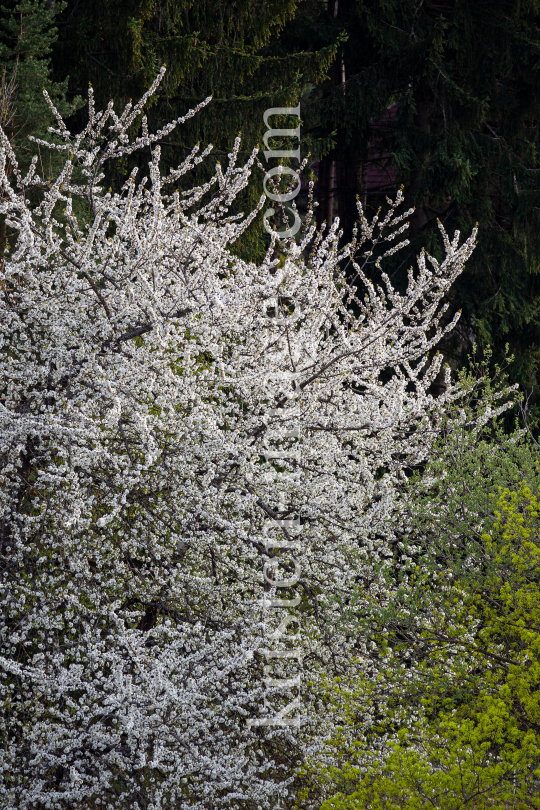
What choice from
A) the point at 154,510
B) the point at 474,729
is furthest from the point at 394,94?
the point at 474,729

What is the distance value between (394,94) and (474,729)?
821 centimetres

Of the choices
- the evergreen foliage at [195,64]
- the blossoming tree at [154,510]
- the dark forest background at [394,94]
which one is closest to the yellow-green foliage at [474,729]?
the blossoming tree at [154,510]

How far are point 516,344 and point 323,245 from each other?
17.2 ft

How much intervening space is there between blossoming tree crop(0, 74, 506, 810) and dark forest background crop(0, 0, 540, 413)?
3644 millimetres

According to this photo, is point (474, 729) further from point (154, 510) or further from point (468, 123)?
point (468, 123)

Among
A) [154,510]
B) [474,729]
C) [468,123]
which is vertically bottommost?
[474,729]

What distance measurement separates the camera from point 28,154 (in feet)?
22.1

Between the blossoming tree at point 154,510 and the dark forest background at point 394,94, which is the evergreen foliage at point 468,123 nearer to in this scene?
the dark forest background at point 394,94

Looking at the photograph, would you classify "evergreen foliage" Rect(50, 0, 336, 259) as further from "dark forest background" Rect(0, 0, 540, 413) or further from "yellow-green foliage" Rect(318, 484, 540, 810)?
"yellow-green foliage" Rect(318, 484, 540, 810)

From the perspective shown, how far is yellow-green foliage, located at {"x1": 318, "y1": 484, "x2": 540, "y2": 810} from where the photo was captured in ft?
11.0

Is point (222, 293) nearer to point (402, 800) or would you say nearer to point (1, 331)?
point (1, 331)

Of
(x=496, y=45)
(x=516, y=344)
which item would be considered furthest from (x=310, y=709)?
(x=496, y=45)

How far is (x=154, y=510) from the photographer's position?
4.16 metres

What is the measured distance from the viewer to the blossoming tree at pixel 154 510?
11.5 feet
